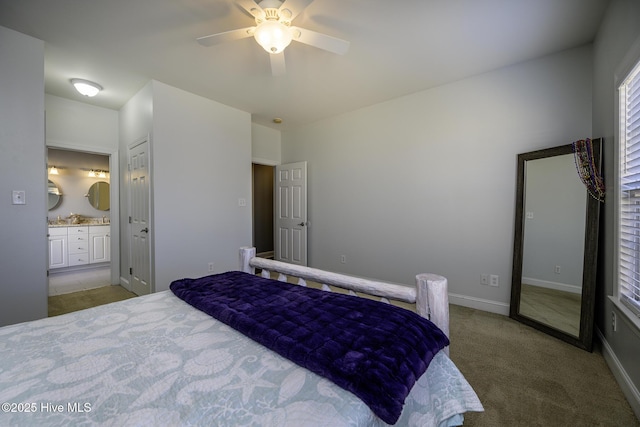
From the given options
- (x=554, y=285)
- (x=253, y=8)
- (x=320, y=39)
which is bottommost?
(x=554, y=285)

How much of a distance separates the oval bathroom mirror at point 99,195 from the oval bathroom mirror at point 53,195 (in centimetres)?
43

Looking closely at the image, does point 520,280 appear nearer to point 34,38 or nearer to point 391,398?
point 391,398

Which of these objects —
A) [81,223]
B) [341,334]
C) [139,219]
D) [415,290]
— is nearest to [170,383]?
[341,334]

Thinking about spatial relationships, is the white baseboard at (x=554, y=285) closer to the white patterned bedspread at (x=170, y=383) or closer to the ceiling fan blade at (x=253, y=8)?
the white patterned bedspread at (x=170, y=383)

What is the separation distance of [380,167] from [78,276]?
520 centimetres

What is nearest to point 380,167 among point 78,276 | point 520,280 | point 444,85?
point 444,85

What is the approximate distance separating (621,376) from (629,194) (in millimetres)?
1127

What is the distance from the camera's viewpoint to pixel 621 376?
1.60 meters

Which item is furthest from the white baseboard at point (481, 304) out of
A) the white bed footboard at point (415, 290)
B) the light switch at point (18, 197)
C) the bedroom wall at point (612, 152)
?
the light switch at point (18, 197)

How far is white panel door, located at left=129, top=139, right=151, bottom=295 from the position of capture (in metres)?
3.05

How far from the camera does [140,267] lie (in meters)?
3.23

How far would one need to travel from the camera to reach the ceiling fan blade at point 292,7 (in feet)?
5.04

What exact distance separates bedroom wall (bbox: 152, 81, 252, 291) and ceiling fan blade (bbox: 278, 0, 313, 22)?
2.04m

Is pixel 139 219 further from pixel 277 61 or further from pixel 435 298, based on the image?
pixel 435 298
